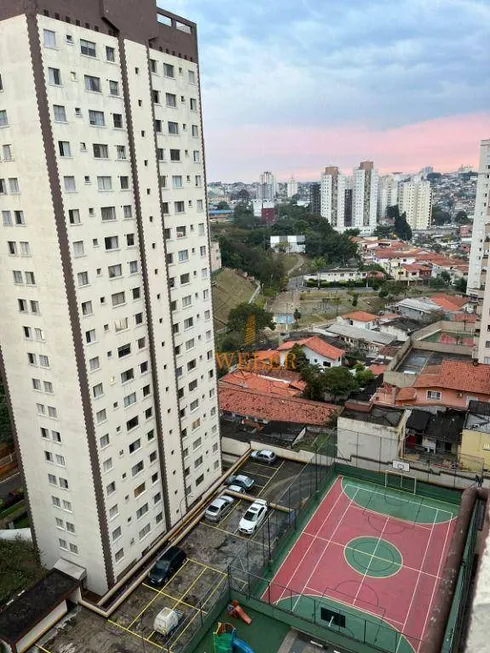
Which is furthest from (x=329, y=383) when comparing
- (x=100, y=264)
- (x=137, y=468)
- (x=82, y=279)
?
(x=82, y=279)

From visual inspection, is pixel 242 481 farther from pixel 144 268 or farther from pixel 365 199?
pixel 365 199

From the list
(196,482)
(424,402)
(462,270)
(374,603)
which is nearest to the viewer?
(374,603)

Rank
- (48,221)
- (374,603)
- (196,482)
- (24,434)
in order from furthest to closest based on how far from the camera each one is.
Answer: (196,482), (24,434), (374,603), (48,221)

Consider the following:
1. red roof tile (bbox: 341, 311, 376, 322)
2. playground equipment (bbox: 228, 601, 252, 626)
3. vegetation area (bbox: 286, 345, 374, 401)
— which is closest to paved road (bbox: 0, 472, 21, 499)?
playground equipment (bbox: 228, 601, 252, 626)

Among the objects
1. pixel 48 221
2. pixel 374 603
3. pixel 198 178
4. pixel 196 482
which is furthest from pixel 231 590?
pixel 198 178

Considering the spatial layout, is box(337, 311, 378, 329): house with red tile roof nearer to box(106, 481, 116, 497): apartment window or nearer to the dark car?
the dark car

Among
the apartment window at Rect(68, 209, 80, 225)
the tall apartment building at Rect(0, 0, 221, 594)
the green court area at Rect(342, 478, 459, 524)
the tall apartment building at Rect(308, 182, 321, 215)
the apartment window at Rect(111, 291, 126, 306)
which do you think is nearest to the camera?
the tall apartment building at Rect(0, 0, 221, 594)

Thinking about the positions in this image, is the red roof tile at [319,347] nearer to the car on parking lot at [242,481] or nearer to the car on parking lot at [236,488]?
the car on parking lot at [242,481]

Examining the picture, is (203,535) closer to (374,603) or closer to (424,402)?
(374,603)
